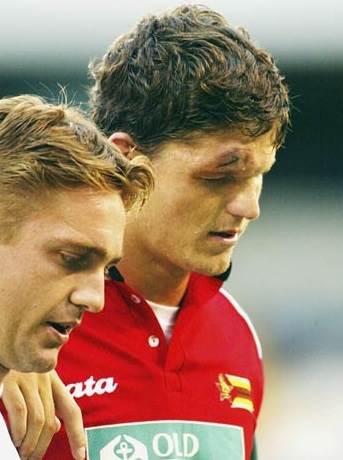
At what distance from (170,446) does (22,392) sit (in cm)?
36

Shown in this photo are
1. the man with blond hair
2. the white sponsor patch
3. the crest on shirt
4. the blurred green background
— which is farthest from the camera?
the blurred green background

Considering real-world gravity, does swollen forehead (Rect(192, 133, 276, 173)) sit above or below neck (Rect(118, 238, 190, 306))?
above

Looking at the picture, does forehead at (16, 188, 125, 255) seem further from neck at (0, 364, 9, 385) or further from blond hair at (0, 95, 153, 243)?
neck at (0, 364, 9, 385)

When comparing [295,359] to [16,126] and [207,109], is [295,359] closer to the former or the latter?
[207,109]

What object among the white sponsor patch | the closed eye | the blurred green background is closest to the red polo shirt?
the white sponsor patch

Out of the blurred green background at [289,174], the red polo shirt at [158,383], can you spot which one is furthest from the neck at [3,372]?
the blurred green background at [289,174]

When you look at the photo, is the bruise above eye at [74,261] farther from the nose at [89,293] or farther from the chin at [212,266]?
the chin at [212,266]

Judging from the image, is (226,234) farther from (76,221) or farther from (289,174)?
(289,174)

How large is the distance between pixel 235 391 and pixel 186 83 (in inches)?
21.4

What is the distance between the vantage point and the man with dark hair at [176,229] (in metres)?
2.02

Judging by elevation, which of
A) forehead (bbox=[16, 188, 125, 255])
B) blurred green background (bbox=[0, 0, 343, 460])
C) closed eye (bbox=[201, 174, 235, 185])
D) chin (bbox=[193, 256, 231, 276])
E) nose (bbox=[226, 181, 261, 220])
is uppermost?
forehead (bbox=[16, 188, 125, 255])

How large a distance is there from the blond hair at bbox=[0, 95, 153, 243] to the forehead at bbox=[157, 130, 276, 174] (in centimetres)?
28

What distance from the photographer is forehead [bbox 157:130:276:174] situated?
2002mm

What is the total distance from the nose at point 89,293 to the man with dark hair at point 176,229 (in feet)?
1.24
